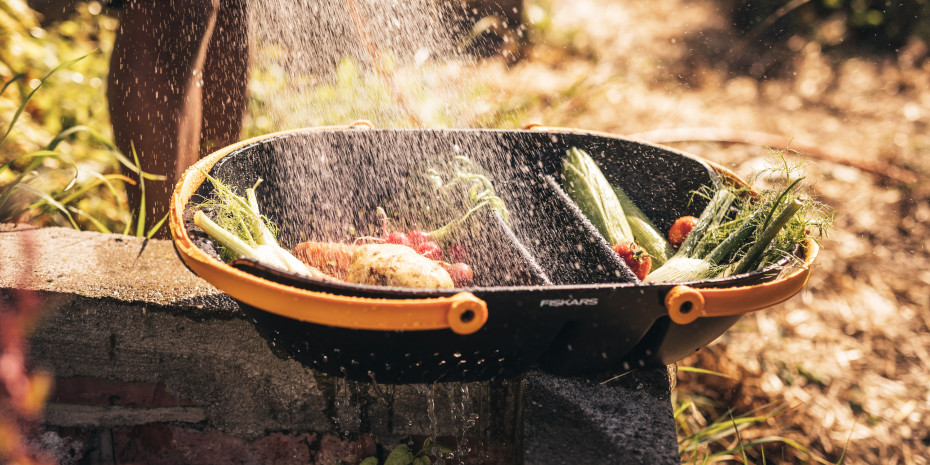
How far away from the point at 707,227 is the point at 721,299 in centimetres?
63

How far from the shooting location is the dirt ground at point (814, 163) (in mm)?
2531

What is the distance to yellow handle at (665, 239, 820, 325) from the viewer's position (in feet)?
4.14

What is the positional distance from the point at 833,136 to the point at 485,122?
274 centimetres

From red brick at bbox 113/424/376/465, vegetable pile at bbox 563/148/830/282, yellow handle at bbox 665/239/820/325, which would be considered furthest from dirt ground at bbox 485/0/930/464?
red brick at bbox 113/424/376/465

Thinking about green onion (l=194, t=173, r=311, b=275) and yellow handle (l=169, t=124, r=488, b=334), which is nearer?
yellow handle (l=169, t=124, r=488, b=334)

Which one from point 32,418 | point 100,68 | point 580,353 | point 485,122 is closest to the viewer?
point 580,353

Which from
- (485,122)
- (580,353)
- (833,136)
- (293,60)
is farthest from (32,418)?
(833,136)

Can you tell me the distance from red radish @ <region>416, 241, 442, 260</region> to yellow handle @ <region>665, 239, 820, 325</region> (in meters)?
0.83

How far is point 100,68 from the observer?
348 centimetres

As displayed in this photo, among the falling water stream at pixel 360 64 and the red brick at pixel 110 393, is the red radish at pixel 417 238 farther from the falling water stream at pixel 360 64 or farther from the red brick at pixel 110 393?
the falling water stream at pixel 360 64

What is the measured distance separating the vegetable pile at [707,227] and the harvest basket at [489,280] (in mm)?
91

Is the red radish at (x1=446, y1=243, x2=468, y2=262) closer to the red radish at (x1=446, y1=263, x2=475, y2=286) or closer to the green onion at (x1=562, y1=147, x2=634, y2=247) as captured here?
the red radish at (x1=446, y1=263, x2=475, y2=286)

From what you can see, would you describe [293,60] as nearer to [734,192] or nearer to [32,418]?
[32,418]

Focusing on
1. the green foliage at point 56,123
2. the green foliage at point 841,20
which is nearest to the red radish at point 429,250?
the green foliage at point 56,123
